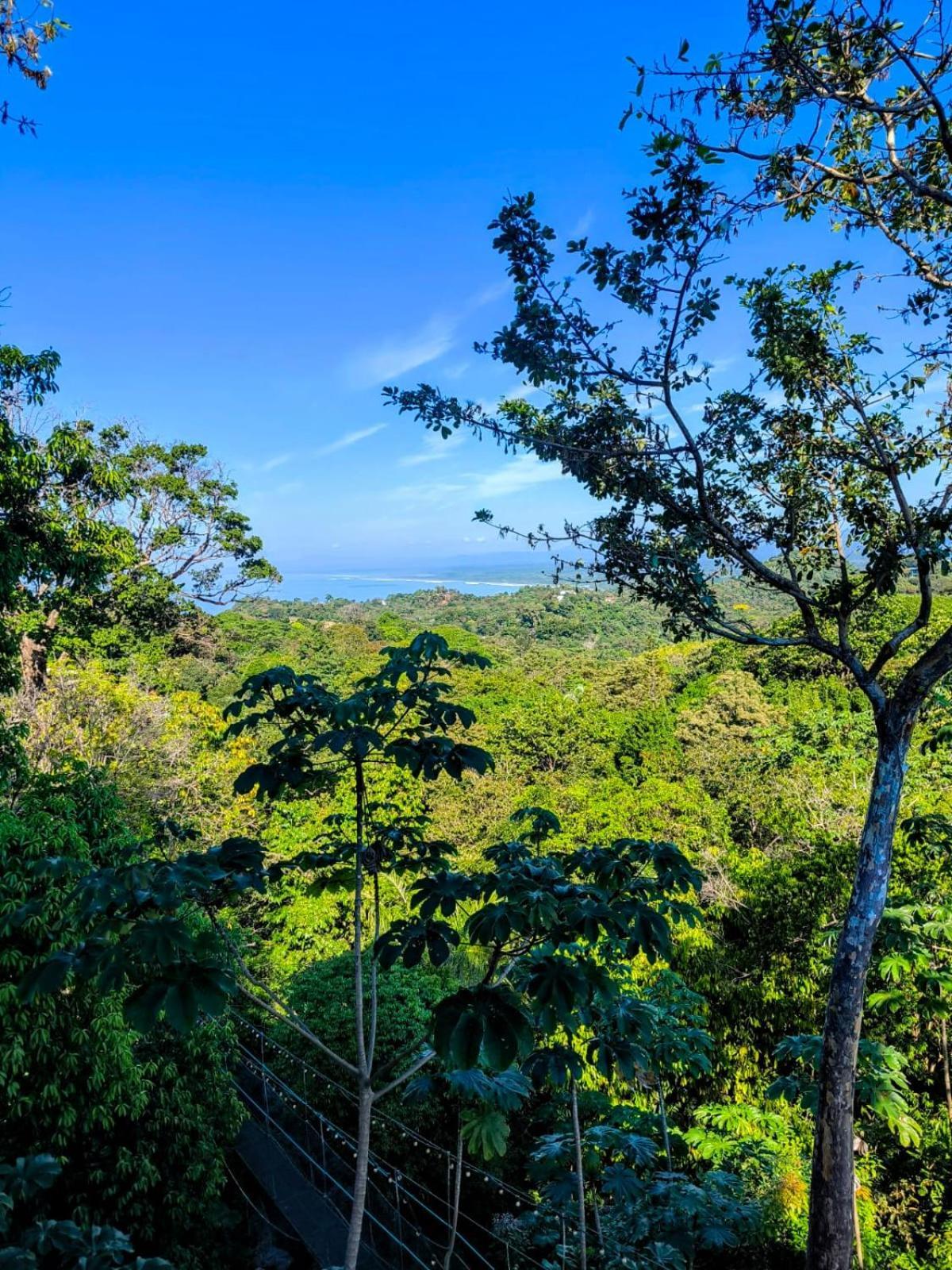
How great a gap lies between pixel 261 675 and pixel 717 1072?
6.86 metres

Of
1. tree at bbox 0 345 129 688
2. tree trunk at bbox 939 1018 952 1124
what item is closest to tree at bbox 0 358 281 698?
tree at bbox 0 345 129 688

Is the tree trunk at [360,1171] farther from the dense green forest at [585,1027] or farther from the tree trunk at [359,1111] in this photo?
the dense green forest at [585,1027]

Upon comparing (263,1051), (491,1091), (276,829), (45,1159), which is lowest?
(263,1051)

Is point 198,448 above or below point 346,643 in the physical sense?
above

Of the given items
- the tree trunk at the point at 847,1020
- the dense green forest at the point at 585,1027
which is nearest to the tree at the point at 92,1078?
the dense green forest at the point at 585,1027

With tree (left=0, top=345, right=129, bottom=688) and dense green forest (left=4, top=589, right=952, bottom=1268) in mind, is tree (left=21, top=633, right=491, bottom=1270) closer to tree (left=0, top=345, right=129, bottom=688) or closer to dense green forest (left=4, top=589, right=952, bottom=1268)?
dense green forest (left=4, top=589, right=952, bottom=1268)

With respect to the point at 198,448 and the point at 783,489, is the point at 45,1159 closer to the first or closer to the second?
the point at 783,489

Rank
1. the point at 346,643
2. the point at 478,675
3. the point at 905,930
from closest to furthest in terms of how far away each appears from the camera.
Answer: the point at 905,930 < the point at 478,675 < the point at 346,643

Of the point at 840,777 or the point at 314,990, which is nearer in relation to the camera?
the point at 314,990

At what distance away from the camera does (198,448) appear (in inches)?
559

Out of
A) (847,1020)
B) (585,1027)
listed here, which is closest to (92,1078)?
(585,1027)

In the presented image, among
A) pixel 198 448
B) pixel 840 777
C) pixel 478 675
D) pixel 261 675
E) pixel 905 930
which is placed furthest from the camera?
pixel 478 675

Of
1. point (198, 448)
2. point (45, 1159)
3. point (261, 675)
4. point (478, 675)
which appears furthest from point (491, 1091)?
point (478, 675)

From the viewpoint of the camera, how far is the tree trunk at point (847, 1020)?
2680 millimetres
